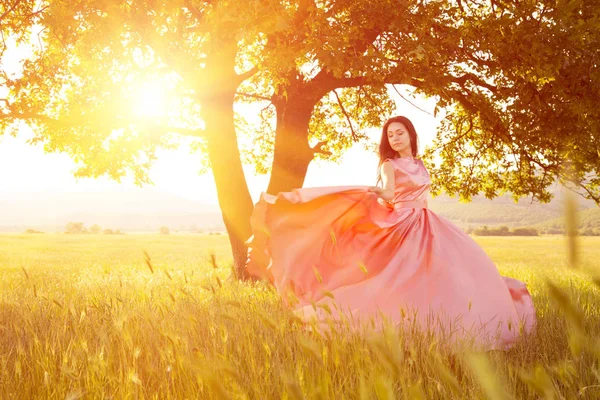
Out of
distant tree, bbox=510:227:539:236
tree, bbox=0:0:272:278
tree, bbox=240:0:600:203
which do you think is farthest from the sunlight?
distant tree, bbox=510:227:539:236

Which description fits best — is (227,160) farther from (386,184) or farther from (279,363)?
(279,363)

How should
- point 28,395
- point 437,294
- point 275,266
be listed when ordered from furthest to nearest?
point 275,266
point 437,294
point 28,395

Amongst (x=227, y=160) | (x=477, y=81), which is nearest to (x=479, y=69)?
(x=477, y=81)

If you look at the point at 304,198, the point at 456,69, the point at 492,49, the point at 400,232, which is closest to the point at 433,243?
the point at 400,232

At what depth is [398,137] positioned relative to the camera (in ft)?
23.0

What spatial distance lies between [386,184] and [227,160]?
562 cm

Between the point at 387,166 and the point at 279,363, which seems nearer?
the point at 279,363

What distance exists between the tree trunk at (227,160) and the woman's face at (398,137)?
16.9ft

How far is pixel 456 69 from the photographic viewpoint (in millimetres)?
11719

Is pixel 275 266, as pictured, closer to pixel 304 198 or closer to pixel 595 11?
pixel 304 198

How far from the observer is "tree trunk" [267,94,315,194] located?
11.6 m

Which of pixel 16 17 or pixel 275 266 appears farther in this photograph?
pixel 16 17

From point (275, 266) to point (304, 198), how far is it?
0.97 metres

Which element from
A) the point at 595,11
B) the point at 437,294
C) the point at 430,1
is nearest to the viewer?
the point at 437,294
